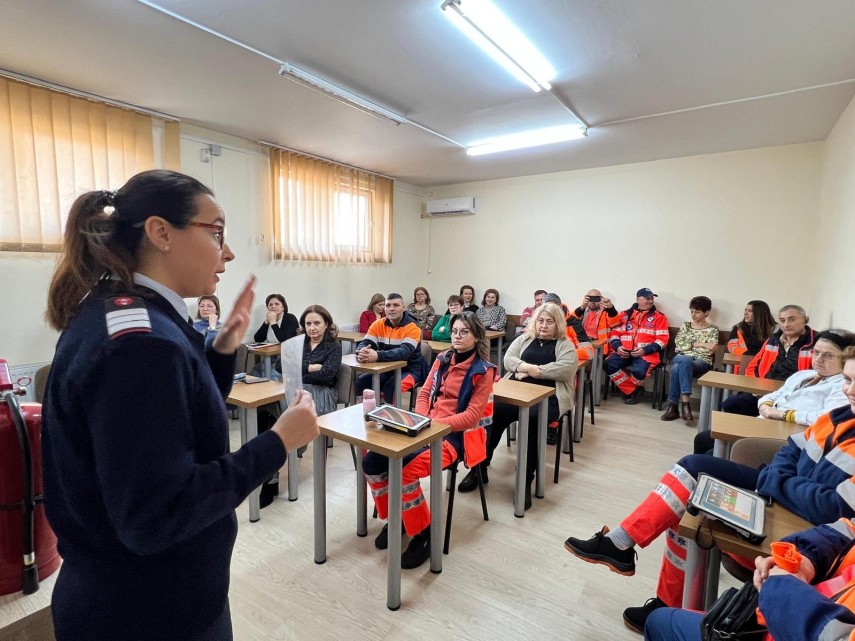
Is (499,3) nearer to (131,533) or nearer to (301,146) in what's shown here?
(131,533)

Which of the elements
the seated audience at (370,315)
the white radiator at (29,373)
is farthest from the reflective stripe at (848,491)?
the seated audience at (370,315)

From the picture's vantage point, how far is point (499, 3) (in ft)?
7.34

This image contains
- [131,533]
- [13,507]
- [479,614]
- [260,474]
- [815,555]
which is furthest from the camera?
[479,614]

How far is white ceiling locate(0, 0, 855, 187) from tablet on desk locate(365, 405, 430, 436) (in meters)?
2.11

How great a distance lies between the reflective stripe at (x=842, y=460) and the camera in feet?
4.54

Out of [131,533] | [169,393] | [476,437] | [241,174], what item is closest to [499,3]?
[476,437]

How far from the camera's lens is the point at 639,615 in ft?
5.87

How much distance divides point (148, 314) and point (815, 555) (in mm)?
1698

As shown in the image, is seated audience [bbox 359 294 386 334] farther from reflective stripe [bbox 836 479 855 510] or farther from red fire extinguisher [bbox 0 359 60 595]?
reflective stripe [bbox 836 479 855 510]

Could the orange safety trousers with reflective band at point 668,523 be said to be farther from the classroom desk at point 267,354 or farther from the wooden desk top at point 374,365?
the classroom desk at point 267,354

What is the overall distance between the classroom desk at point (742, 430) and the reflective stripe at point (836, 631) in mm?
1283

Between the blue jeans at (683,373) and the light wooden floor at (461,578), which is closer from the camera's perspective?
the light wooden floor at (461,578)

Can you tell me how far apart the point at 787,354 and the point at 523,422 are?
2.46m

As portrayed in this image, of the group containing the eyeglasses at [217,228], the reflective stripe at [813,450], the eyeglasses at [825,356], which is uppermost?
the eyeglasses at [217,228]
